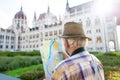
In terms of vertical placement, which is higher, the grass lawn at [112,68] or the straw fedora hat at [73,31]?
the straw fedora hat at [73,31]

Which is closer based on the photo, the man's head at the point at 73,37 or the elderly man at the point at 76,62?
the elderly man at the point at 76,62

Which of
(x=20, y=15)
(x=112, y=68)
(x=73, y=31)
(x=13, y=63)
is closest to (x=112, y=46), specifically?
(x=13, y=63)

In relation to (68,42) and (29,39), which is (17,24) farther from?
(68,42)

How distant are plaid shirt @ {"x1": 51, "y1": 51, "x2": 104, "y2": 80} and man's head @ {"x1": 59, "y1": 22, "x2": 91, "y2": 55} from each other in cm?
11

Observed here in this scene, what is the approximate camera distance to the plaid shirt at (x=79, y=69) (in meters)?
1.60

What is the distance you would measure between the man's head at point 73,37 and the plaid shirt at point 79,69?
0.11 meters

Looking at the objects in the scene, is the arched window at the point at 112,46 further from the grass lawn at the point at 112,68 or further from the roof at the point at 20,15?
the roof at the point at 20,15

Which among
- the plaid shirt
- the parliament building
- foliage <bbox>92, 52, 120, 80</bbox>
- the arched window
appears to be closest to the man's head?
the plaid shirt

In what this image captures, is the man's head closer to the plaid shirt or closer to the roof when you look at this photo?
the plaid shirt

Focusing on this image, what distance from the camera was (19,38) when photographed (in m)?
64.8

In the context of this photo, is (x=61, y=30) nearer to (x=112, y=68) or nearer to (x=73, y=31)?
(x=112, y=68)

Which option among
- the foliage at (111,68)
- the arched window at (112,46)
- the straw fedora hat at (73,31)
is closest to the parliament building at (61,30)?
the arched window at (112,46)

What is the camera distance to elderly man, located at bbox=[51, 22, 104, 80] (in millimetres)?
1610

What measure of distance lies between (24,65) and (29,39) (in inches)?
1936
